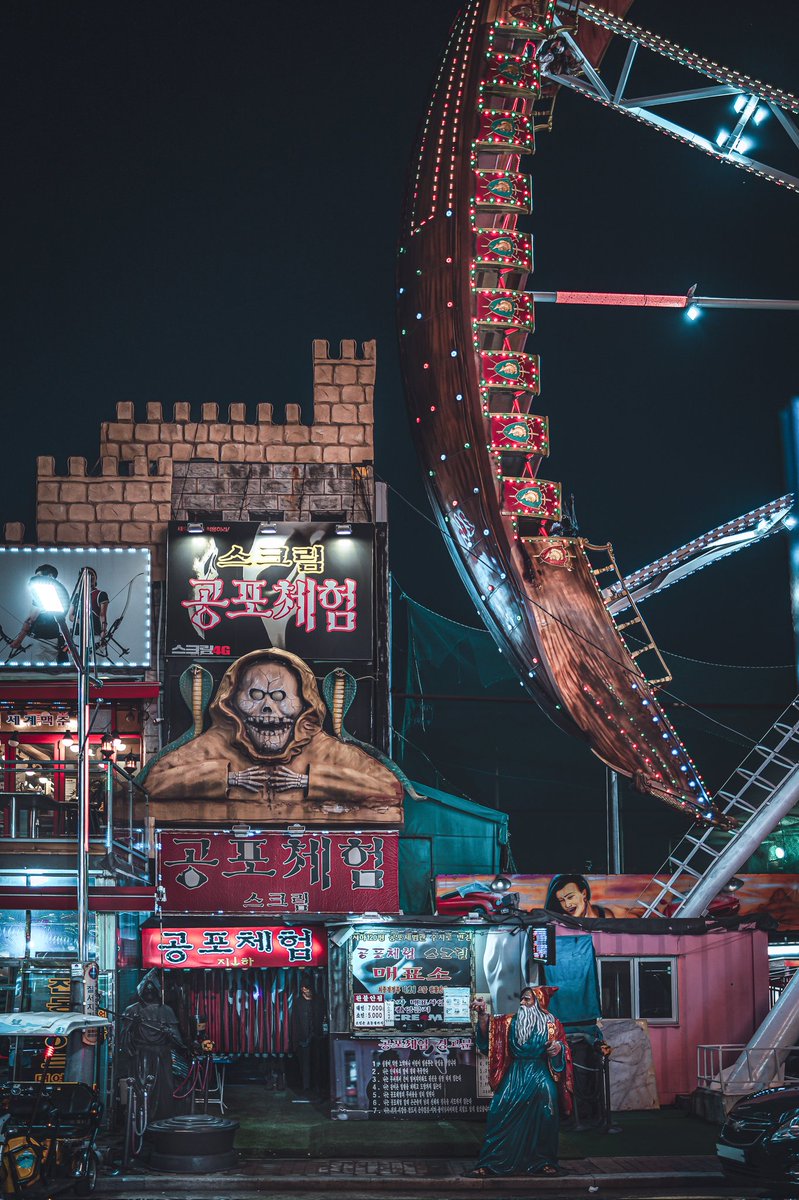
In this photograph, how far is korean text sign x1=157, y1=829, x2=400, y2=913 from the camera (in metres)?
24.1

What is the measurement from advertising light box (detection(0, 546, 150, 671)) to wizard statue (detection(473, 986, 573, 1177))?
1210 cm

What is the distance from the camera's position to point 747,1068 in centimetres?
2016

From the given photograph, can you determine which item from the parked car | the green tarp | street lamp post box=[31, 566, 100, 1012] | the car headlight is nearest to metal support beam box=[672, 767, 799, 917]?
the green tarp

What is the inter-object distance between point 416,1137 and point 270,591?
35.9ft

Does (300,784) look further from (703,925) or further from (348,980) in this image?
(703,925)

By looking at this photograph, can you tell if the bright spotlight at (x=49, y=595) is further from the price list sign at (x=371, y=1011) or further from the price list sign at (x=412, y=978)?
the price list sign at (x=371, y=1011)

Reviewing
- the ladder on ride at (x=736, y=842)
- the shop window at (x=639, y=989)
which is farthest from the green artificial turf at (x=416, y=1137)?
the ladder on ride at (x=736, y=842)

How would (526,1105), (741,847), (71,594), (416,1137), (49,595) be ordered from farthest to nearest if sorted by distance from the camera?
(71,594), (741,847), (49,595), (416,1137), (526,1105)

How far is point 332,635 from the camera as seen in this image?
83.6 ft

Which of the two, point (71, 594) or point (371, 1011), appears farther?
point (71, 594)

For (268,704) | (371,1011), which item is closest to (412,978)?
(371,1011)

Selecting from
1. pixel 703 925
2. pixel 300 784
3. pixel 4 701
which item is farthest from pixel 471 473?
pixel 4 701

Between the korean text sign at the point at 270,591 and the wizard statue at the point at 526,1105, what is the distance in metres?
11.0

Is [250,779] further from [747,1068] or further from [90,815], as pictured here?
[747,1068]
